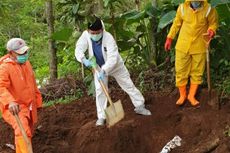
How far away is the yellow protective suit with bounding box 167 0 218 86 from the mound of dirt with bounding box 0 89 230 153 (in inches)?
16.0

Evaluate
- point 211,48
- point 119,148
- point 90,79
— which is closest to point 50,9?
point 90,79

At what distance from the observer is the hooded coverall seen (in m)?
5.50

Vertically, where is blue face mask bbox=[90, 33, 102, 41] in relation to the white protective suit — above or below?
above

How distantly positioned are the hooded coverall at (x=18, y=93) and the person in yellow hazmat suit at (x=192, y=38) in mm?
1959

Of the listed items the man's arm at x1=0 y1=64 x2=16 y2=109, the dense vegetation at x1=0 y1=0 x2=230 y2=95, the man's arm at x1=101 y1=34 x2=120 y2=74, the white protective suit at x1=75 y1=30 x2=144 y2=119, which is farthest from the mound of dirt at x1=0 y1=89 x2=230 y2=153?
the man's arm at x1=0 y1=64 x2=16 y2=109

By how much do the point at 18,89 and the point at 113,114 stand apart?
137 cm

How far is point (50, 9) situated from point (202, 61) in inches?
148

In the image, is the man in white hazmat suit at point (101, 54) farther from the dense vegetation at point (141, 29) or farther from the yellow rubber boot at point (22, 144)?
the yellow rubber boot at point (22, 144)

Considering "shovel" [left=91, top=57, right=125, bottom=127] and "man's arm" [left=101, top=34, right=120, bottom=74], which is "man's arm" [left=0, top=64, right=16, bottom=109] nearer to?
"shovel" [left=91, top=57, right=125, bottom=127]

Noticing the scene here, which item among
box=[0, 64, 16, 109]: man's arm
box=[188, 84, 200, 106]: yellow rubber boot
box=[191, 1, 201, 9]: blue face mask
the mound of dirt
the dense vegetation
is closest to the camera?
box=[0, 64, 16, 109]: man's arm

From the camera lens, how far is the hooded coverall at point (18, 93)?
550 centimetres

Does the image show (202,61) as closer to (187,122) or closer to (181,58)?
(181,58)

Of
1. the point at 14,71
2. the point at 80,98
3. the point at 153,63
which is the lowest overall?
the point at 80,98

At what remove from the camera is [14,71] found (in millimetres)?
5613
